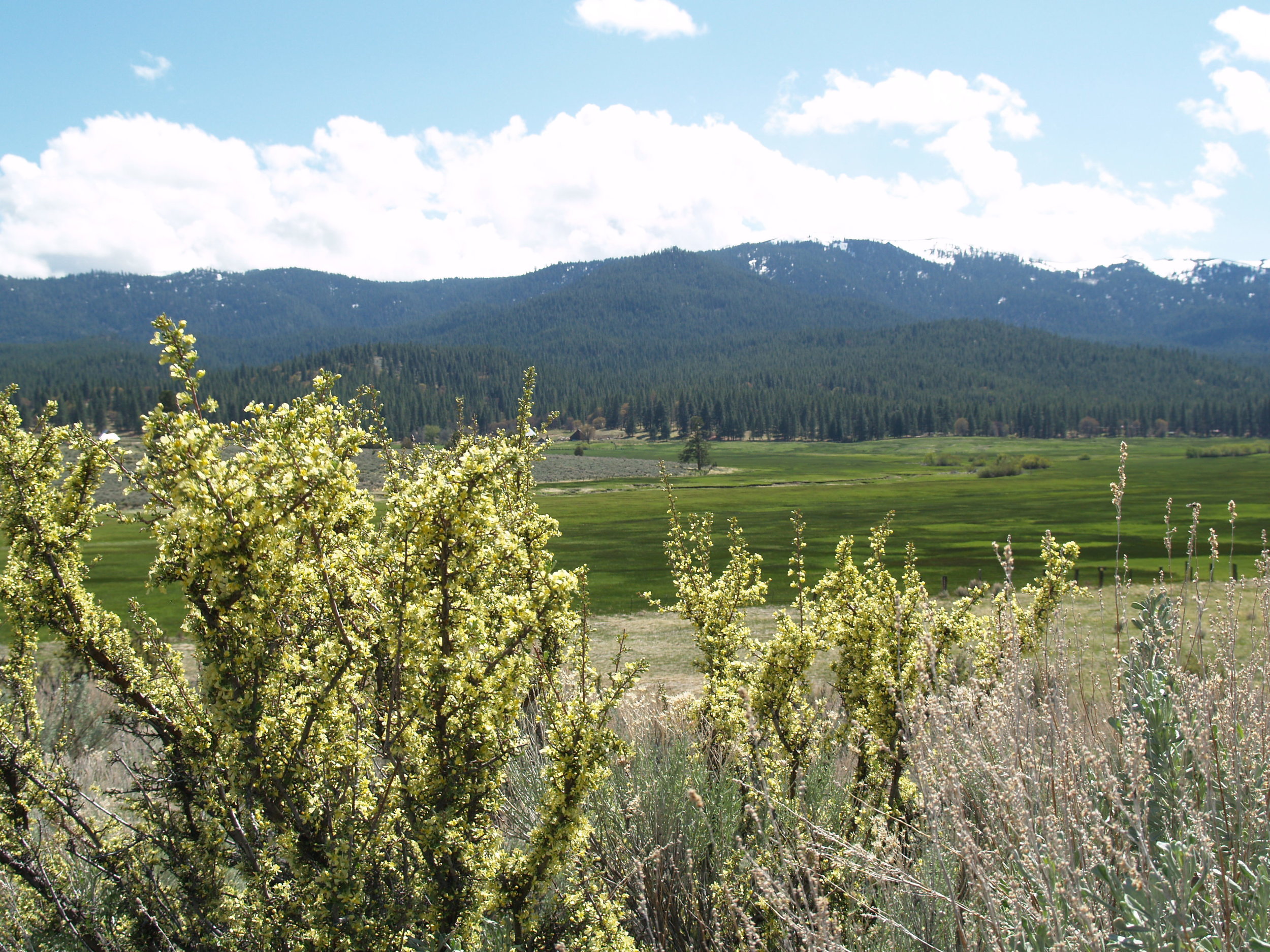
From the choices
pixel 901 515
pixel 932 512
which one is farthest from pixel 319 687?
pixel 932 512

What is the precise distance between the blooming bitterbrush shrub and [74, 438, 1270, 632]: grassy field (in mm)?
8049

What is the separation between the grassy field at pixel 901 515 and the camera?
3134 centimetres

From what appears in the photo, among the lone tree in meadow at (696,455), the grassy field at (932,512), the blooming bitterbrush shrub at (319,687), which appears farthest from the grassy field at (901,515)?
the blooming bitterbrush shrub at (319,687)

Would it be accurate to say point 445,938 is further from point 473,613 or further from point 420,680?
point 473,613

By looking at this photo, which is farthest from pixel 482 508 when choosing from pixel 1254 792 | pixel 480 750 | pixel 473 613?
pixel 1254 792

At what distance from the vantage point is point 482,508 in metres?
3.09

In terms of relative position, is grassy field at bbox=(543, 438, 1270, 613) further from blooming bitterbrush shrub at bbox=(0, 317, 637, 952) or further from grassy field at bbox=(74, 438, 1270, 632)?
blooming bitterbrush shrub at bbox=(0, 317, 637, 952)

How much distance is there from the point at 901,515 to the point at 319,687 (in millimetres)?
53414

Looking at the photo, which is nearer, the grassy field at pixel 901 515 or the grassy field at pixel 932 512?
the grassy field at pixel 901 515

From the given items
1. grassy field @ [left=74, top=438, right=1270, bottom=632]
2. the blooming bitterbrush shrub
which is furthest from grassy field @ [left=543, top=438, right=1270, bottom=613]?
the blooming bitterbrush shrub

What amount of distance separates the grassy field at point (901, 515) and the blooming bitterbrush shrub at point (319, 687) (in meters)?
8.05

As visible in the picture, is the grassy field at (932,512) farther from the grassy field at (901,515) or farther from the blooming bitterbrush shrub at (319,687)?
the blooming bitterbrush shrub at (319,687)

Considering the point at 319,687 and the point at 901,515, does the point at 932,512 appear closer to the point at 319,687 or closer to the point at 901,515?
the point at 901,515

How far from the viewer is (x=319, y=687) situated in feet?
11.4
